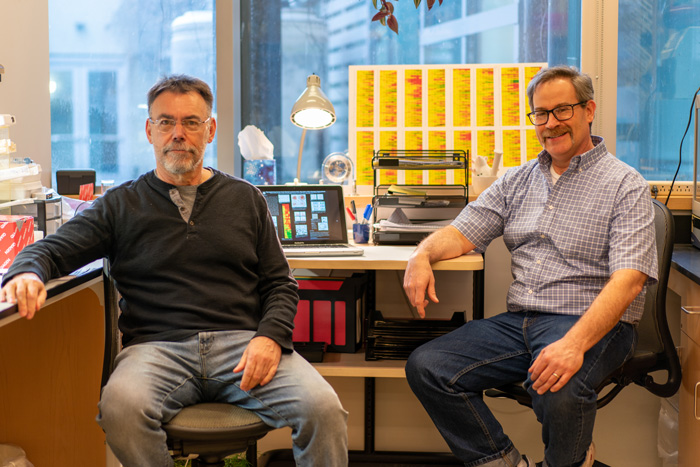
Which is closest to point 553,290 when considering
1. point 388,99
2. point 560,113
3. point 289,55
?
point 560,113

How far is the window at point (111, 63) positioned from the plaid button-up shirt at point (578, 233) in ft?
5.49

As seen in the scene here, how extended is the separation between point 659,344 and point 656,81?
1244 mm

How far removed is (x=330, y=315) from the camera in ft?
7.70

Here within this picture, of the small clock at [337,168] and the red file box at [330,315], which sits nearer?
the red file box at [330,315]

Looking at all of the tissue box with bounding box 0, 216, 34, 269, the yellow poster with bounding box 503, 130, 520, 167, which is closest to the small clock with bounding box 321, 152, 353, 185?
the yellow poster with bounding box 503, 130, 520, 167

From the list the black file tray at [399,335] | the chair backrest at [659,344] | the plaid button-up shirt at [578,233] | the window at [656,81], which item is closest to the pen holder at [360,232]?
the black file tray at [399,335]

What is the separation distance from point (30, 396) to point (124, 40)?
180 centimetres

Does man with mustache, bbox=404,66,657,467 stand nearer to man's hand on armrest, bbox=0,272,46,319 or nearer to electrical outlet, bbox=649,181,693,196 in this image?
electrical outlet, bbox=649,181,693,196

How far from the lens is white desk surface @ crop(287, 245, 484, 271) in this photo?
6.68 feet

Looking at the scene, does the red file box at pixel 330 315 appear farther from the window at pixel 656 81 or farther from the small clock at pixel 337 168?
the window at pixel 656 81

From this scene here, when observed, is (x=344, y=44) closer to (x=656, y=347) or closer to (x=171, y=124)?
(x=171, y=124)

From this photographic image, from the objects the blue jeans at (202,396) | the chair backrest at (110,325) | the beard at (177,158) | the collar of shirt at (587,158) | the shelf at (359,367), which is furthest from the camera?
the shelf at (359,367)

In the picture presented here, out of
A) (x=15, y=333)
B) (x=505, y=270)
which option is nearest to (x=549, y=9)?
(x=505, y=270)

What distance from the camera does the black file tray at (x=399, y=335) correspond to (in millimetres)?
2283
